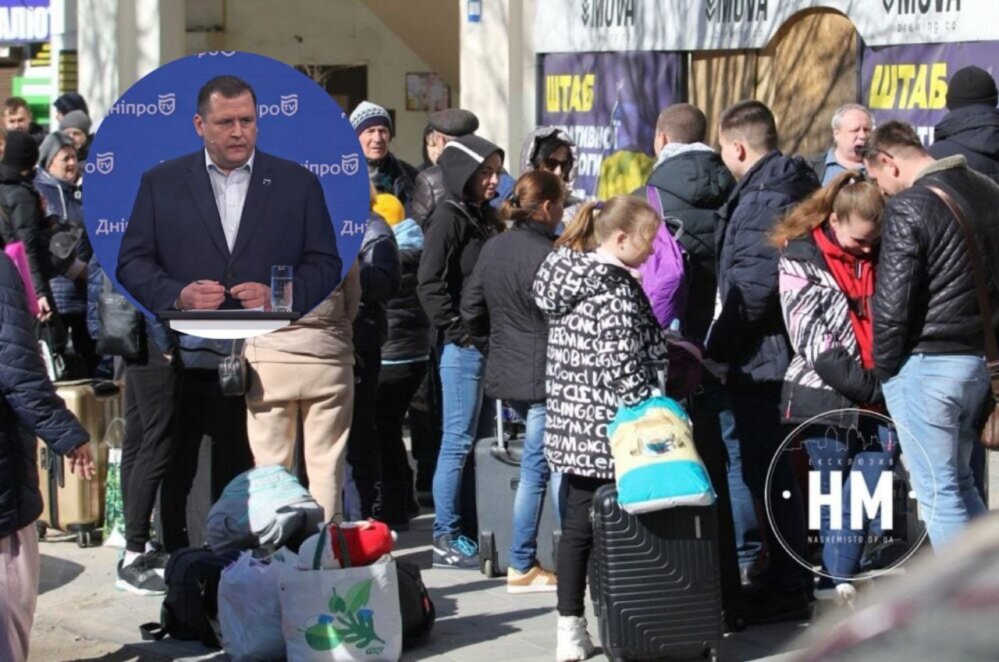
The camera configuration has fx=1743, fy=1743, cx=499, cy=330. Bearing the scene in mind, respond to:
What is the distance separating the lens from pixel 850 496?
265 inches

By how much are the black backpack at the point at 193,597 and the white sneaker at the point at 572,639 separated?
1312 millimetres

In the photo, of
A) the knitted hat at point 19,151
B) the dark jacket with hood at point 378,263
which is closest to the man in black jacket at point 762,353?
the dark jacket with hood at point 378,263

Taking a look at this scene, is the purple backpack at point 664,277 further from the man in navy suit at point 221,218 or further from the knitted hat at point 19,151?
the knitted hat at point 19,151

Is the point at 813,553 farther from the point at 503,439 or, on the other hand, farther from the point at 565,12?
the point at 565,12

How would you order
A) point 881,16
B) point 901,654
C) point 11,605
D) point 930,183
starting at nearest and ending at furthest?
point 901,654 → point 11,605 → point 930,183 → point 881,16

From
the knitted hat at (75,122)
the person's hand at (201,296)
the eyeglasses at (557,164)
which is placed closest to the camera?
the person's hand at (201,296)

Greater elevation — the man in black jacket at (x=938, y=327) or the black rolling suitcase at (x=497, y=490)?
the man in black jacket at (x=938, y=327)

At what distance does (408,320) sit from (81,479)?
1804 millimetres

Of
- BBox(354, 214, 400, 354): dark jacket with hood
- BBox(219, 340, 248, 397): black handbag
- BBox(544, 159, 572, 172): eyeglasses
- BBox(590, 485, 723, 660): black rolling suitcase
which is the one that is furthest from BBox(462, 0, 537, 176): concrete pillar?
BBox(590, 485, 723, 660): black rolling suitcase

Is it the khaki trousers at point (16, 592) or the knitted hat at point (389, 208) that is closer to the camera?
the khaki trousers at point (16, 592)

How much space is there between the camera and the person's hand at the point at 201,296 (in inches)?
217

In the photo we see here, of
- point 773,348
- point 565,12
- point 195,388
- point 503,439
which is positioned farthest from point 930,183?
point 565,12

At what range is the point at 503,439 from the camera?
7660 mm

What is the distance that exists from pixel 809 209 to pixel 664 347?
2.93ft
